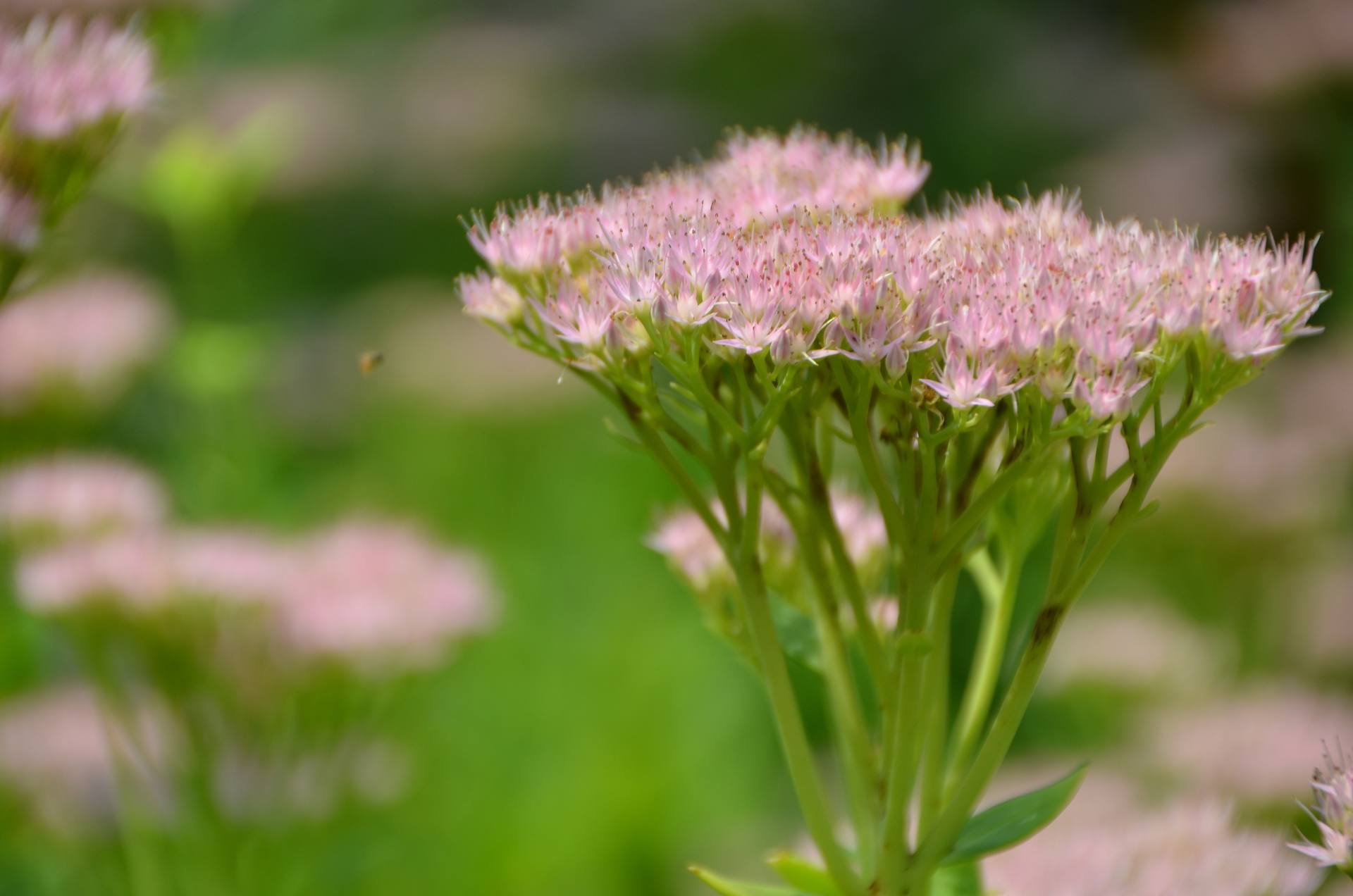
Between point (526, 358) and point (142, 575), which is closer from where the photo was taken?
point (142, 575)

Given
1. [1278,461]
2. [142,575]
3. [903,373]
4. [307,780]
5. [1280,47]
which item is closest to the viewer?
[903,373]

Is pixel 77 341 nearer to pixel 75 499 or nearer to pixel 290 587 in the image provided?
pixel 75 499

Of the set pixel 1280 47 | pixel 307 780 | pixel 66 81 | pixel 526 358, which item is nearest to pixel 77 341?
pixel 307 780

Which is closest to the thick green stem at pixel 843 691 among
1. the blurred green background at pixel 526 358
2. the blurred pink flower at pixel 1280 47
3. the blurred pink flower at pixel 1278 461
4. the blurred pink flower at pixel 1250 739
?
the blurred green background at pixel 526 358

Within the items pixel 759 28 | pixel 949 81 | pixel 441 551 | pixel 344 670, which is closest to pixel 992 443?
pixel 344 670

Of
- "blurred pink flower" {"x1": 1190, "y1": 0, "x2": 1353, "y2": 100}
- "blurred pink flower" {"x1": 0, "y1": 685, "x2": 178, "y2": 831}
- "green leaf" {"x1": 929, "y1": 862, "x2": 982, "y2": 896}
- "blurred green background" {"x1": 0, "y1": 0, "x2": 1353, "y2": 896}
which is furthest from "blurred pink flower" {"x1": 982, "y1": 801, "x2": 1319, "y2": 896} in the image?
"blurred pink flower" {"x1": 1190, "y1": 0, "x2": 1353, "y2": 100}

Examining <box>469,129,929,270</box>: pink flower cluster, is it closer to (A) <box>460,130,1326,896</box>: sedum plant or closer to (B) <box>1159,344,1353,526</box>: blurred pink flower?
(A) <box>460,130,1326,896</box>: sedum plant
